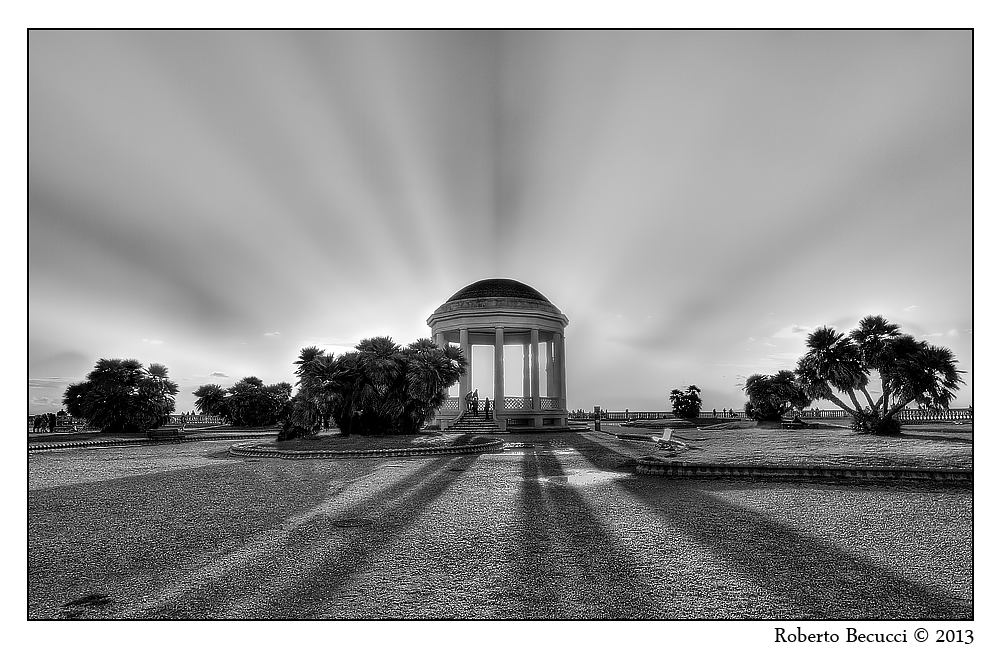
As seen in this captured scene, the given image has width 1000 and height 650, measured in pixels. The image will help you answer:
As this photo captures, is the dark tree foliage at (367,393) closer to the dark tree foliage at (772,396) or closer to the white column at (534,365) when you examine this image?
the white column at (534,365)

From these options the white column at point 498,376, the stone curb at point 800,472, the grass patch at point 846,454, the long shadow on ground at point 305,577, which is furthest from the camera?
the white column at point 498,376

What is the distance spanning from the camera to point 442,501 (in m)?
10.2

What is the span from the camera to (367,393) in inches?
1046

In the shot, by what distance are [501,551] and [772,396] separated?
46.7 meters

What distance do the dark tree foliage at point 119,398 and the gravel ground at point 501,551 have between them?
24.5 meters

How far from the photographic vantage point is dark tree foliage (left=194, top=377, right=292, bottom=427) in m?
45.4

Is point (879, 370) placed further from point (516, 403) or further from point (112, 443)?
point (112, 443)

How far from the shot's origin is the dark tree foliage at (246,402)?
45.4m

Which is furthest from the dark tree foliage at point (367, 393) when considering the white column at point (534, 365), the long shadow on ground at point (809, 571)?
the long shadow on ground at point (809, 571)

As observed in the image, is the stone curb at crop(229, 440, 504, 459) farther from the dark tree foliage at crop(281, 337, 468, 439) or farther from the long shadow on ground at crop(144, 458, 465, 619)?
the long shadow on ground at crop(144, 458, 465, 619)

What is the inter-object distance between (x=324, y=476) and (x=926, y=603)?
12.1 meters

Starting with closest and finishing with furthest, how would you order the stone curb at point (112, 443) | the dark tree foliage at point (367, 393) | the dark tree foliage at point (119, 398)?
the stone curb at point (112, 443)
the dark tree foliage at point (367, 393)
the dark tree foliage at point (119, 398)

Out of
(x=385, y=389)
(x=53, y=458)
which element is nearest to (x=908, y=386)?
(x=385, y=389)

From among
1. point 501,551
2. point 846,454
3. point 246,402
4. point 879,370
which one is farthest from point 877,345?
point 246,402
